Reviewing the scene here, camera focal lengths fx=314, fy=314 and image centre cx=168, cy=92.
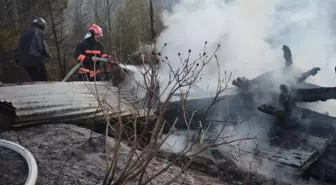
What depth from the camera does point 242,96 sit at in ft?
25.8

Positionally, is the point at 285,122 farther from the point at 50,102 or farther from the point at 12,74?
the point at 12,74

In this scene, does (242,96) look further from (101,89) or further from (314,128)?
(101,89)

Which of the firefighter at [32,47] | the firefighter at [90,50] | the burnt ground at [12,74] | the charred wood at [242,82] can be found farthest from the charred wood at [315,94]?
the burnt ground at [12,74]

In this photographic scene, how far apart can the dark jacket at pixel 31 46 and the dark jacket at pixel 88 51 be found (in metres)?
0.79

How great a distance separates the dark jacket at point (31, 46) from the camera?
6895 millimetres

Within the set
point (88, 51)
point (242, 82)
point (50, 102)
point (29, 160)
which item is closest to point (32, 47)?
point (88, 51)

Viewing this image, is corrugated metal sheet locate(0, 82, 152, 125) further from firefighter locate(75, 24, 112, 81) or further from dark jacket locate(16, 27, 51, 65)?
dark jacket locate(16, 27, 51, 65)

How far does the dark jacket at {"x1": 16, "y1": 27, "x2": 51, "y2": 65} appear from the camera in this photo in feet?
22.6

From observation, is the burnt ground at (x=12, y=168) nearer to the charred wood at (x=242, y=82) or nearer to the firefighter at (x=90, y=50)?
the firefighter at (x=90, y=50)

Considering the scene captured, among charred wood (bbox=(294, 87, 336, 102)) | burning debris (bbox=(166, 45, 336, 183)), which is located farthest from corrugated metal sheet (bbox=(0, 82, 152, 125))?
charred wood (bbox=(294, 87, 336, 102))

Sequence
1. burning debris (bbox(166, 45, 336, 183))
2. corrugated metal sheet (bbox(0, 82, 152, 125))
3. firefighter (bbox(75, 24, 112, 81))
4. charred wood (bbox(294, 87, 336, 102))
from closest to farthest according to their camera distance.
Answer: corrugated metal sheet (bbox(0, 82, 152, 125))
burning debris (bbox(166, 45, 336, 183))
charred wood (bbox(294, 87, 336, 102))
firefighter (bbox(75, 24, 112, 81))

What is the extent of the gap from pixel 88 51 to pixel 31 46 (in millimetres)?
1234

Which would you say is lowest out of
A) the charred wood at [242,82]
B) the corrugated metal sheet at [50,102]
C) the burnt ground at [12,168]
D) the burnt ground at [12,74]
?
the burnt ground at [12,168]

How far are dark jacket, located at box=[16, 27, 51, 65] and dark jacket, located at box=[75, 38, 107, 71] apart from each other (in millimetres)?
786
